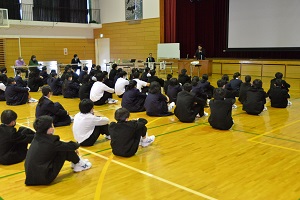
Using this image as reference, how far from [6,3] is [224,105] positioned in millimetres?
19506

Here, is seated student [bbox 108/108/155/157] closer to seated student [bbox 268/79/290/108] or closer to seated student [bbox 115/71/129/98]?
A: seated student [bbox 268/79/290/108]

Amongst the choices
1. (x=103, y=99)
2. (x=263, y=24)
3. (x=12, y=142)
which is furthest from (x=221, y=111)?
(x=263, y=24)

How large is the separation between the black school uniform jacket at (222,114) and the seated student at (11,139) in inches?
138

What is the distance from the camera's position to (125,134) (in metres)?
4.86

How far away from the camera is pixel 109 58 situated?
25266 millimetres

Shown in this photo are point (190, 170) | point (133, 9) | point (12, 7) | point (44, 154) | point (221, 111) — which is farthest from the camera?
point (133, 9)

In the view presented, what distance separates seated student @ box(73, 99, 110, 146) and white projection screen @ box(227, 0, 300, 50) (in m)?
13.8

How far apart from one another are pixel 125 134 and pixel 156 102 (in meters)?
2.91

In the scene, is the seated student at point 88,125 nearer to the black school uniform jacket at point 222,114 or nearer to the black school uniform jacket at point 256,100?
the black school uniform jacket at point 222,114

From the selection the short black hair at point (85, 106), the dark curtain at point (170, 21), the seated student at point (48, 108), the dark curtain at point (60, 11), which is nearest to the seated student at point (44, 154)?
the short black hair at point (85, 106)

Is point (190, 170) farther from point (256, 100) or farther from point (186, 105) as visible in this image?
point (256, 100)

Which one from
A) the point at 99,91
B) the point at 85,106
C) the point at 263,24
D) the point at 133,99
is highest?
the point at 263,24

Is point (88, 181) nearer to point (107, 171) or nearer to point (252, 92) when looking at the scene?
point (107, 171)

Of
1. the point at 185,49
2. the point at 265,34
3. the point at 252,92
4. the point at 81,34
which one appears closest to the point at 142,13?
the point at 185,49
